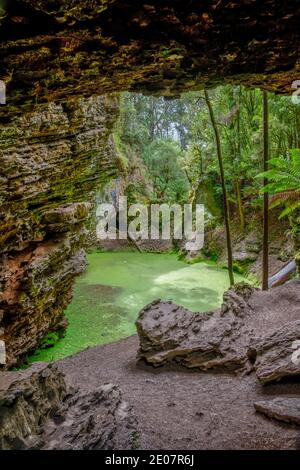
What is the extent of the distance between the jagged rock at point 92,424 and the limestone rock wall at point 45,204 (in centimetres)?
309

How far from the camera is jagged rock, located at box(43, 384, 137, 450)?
2443 mm

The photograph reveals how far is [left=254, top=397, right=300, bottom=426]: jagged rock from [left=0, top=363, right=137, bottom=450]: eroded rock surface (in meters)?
1.24

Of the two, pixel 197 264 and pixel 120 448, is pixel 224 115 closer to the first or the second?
pixel 197 264

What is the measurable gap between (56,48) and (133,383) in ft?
13.3

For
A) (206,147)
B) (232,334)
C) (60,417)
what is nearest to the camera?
(60,417)

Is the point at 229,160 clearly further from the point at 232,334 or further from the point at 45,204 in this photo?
the point at 232,334

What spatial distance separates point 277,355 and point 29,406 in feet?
9.08

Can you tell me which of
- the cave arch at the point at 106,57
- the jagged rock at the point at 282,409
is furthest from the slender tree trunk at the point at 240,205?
the jagged rock at the point at 282,409

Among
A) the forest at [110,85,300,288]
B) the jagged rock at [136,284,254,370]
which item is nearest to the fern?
the forest at [110,85,300,288]

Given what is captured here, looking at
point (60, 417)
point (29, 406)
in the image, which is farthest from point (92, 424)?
point (29, 406)

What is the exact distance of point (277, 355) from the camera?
3.89 metres

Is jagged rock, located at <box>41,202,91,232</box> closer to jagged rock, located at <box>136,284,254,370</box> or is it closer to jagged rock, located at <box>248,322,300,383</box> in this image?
jagged rock, located at <box>136,284,254,370</box>

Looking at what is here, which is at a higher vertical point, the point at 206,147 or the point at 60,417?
the point at 206,147

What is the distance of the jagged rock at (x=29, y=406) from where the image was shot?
2.31m
